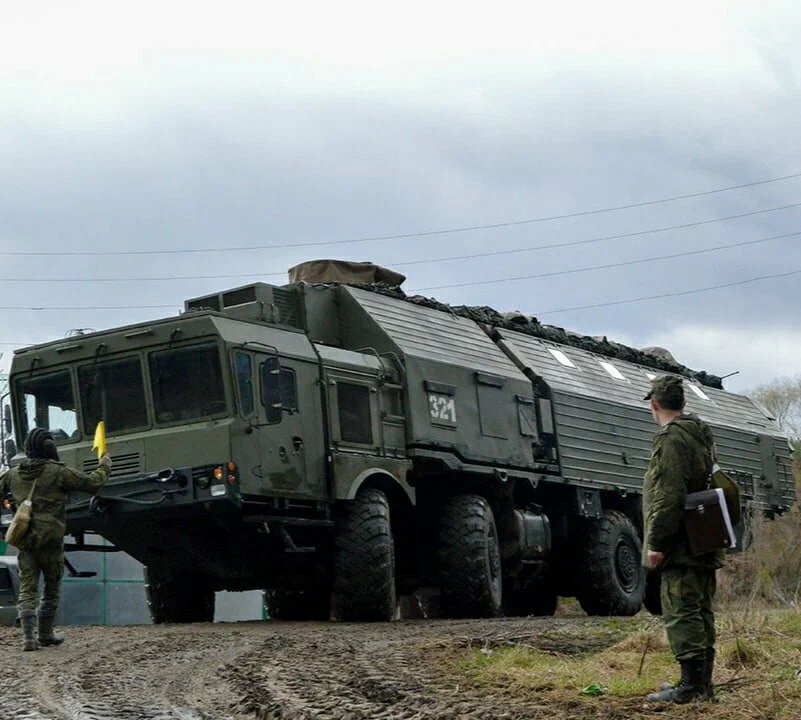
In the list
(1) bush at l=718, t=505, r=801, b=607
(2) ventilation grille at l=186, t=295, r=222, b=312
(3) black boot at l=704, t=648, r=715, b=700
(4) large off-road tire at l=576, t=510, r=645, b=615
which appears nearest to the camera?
(3) black boot at l=704, t=648, r=715, b=700

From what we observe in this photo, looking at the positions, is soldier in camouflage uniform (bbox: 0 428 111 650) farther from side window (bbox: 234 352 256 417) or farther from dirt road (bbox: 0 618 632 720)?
side window (bbox: 234 352 256 417)

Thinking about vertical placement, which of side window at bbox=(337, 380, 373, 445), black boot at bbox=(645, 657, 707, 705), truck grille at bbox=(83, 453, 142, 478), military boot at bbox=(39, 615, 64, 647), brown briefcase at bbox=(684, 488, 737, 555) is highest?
side window at bbox=(337, 380, 373, 445)

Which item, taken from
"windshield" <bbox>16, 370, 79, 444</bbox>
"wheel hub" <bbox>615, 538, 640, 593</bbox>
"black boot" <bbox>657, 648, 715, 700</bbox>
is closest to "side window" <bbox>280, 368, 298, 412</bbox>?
"windshield" <bbox>16, 370, 79, 444</bbox>

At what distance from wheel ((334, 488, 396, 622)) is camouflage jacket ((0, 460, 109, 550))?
3.09 metres

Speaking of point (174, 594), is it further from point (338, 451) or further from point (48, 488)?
point (48, 488)

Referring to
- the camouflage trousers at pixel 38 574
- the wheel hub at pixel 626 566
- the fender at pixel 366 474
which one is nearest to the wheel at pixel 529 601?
the wheel hub at pixel 626 566

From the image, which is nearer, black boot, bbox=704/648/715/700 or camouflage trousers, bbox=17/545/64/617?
black boot, bbox=704/648/715/700

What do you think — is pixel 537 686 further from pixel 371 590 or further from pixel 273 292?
pixel 273 292

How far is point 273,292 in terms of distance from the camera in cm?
1530

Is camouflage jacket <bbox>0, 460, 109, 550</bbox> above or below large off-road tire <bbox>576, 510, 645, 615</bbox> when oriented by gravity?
above

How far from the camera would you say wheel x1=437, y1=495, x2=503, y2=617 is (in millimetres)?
15414

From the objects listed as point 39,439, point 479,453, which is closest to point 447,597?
point 479,453

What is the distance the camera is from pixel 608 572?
60.5ft

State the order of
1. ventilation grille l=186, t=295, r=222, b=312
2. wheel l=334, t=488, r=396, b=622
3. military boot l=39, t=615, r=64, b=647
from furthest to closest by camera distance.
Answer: ventilation grille l=186, t=295, r=222, b=312, wheel l=334, t=488, r=396, b=622, military boot l=39, t=615, r=64, b=647
